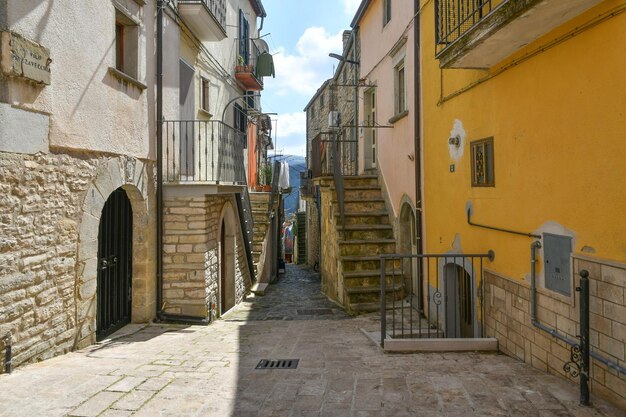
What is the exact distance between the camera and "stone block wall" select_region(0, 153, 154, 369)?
4.54 metres

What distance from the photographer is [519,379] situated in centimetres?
440

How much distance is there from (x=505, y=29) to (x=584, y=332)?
2.75 meters

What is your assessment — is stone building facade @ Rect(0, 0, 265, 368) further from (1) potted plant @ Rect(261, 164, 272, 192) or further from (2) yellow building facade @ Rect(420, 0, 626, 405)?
(1) potted plant @ Rect(261, 164, 272, 192)

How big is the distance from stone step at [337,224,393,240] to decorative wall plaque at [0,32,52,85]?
6.16m

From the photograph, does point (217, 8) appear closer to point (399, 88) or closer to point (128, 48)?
point (128, 48)

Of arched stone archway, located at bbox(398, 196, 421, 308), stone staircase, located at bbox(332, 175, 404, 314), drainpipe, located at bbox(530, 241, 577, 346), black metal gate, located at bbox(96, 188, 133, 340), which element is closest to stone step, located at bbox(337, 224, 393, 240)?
stone staircase, located at bbox(332, 175, 404, 314)

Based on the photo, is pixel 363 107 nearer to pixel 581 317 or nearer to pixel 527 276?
pixel 527 276

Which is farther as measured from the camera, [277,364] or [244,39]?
[244,39]

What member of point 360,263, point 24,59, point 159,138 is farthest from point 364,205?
point 24,59

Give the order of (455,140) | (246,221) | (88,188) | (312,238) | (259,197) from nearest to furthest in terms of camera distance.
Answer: (88,188) → (455,140) → (246,221) → (259,197) → (312,238)

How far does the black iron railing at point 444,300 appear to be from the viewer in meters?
6.02

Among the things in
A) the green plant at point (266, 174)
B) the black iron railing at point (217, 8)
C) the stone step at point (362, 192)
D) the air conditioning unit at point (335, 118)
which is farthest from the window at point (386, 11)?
the green plant at point (266, 174)

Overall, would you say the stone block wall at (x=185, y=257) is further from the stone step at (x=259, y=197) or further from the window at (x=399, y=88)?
the stone step at (x=259, y=197)

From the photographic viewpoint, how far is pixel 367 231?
32.9ft
